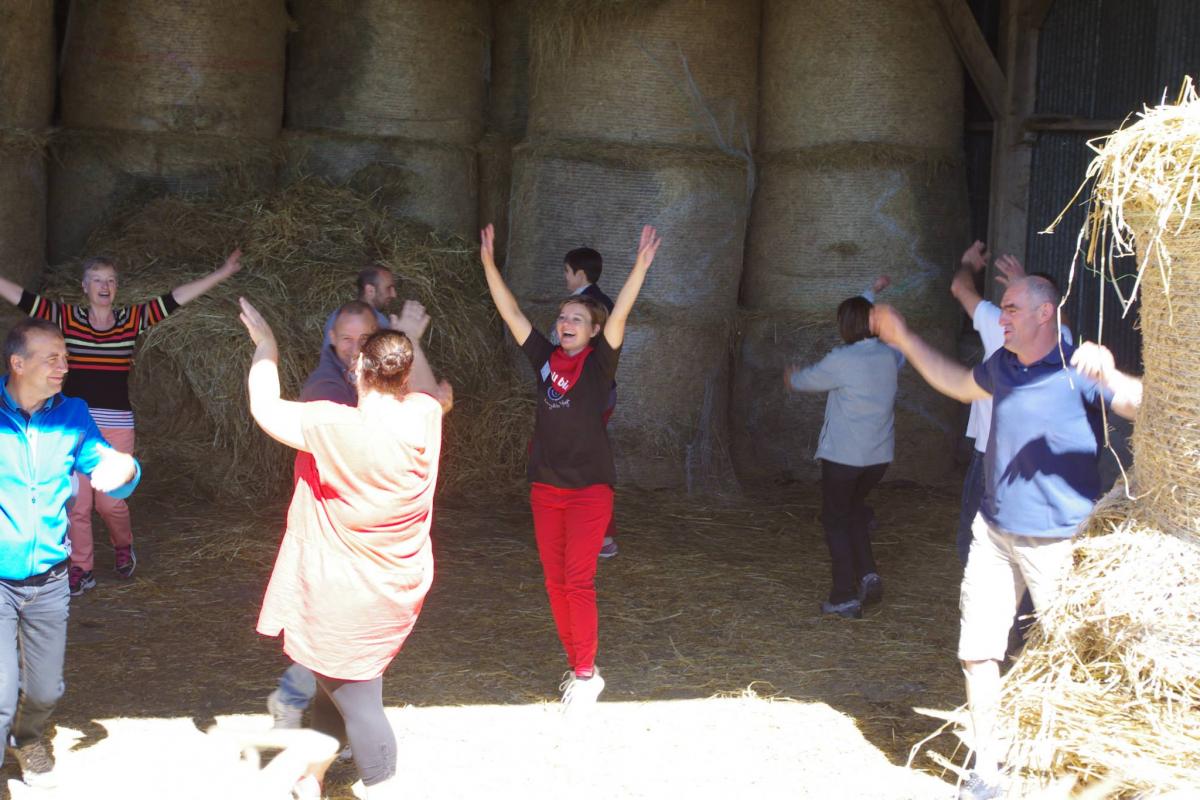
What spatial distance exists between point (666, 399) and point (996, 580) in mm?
4210

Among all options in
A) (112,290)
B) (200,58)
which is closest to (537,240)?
(200,58)

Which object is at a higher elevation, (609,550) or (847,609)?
(609,550)

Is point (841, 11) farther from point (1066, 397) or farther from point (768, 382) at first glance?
point (1066, 397)

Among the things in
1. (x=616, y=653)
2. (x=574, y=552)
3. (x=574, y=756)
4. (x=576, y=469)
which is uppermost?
(x=576, y=469)

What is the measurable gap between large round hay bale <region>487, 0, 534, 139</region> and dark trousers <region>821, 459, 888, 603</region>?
13.1ft

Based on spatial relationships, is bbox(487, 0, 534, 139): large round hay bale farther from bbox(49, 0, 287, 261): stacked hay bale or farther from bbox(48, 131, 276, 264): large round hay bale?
bbox(48, 131, 276, 264): large round hay bale

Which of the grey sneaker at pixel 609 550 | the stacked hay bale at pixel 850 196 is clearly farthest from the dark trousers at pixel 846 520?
the stacked hay bale at pixel 850 196

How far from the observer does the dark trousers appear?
6.19 meters

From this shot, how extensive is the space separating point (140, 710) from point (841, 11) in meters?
5.80

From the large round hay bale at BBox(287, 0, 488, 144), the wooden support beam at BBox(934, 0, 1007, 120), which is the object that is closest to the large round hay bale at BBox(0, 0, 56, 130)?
the large round hay bale at BBox(287, 0, 488, 144)

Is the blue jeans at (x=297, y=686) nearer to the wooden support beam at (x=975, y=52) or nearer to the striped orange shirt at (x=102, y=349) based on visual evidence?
the striped orange shirt at (x=102, y=349)

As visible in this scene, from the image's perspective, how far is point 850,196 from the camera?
838 cm

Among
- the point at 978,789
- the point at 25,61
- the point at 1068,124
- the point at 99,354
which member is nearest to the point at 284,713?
the point at 978,789

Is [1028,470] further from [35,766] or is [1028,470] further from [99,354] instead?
[99,354]
